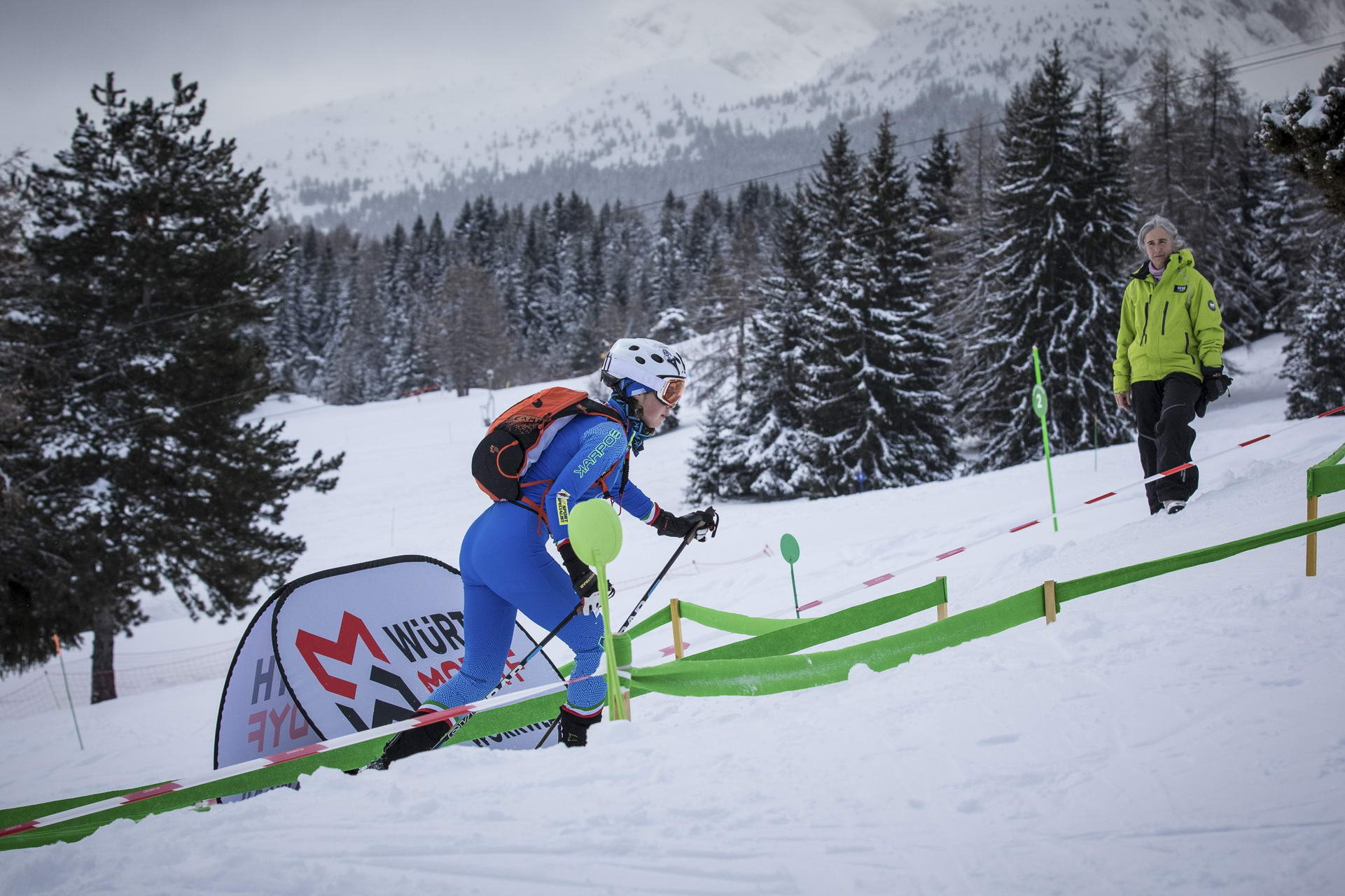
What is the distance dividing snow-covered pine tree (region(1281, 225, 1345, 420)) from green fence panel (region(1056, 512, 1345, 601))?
70.2 ft

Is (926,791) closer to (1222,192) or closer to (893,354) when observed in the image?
(893,354)

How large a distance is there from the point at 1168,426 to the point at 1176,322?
771mm

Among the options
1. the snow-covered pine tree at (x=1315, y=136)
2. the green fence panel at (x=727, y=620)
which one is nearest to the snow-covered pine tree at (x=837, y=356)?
the snow-covered pine tree at (x=1315, y=136)

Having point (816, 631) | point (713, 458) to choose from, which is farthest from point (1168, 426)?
point (713, 458)

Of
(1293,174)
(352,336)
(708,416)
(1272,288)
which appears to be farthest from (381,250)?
(1293,174)

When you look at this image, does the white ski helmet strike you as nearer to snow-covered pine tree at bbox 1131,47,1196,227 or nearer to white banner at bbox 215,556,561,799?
white banner at bbox 215,556,561,799

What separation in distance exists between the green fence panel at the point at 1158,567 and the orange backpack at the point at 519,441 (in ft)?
8.31

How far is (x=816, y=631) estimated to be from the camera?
4.43 meters

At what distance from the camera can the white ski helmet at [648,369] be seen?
3951 mm

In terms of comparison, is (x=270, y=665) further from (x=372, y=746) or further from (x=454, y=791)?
(x=454, y=791)

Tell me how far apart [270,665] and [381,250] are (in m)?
109

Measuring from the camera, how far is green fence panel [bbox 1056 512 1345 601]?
4.15 meters

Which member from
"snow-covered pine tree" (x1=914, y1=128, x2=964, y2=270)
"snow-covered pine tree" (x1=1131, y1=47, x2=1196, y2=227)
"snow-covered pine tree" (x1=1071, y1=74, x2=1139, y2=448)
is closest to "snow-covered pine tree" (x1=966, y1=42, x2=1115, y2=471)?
"snow-covered pine tree" (x1=1071, y1=74, x2=1139, y2=448)

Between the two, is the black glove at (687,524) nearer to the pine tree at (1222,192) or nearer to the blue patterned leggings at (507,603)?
the blue patterned leggings at (507,603)
